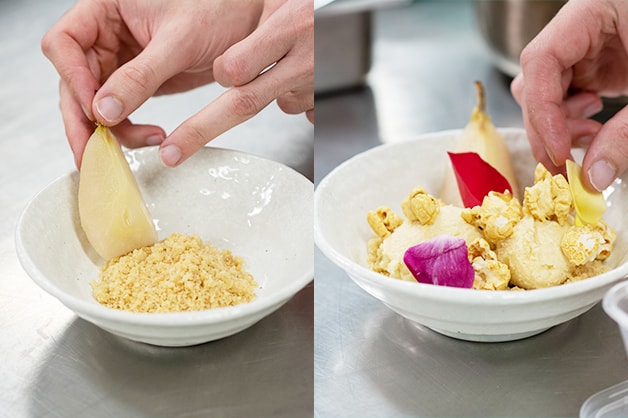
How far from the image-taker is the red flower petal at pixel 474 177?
552 mm

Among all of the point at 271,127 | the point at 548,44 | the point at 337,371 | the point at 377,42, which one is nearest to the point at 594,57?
the point at 548,44

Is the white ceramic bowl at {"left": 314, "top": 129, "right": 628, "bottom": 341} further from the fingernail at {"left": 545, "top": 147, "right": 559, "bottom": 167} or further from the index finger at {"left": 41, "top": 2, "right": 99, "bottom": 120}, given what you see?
the index finger at {"left": 41, "top": 2, "right": 99, "bottom": 120}

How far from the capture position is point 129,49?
636 mm

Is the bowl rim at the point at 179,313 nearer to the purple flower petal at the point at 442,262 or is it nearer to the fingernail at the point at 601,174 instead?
the purple flower petal at the point at 442,262

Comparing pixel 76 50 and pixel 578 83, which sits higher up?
pixel 76 50

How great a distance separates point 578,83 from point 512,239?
285 millimetres

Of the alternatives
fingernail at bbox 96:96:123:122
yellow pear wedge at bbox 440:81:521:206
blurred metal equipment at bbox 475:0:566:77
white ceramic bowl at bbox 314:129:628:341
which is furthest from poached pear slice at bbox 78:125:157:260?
blurred metal equipment at bbox 475:0:566:77

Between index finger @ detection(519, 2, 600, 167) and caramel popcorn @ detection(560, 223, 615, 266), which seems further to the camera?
index finger @ detection(519, 2, 600, 167)

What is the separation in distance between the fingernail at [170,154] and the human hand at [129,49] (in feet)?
0.11

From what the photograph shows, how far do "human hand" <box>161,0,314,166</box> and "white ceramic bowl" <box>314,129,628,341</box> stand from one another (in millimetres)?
65

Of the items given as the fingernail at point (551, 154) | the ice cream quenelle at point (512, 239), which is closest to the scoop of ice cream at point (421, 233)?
the ice cream quenelle at point (512, 239)

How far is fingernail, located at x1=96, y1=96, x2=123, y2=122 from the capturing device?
0.50 meters

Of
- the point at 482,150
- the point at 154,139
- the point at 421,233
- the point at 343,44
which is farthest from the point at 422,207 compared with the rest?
the point at 343,44

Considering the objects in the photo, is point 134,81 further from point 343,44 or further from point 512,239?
point 343,44
